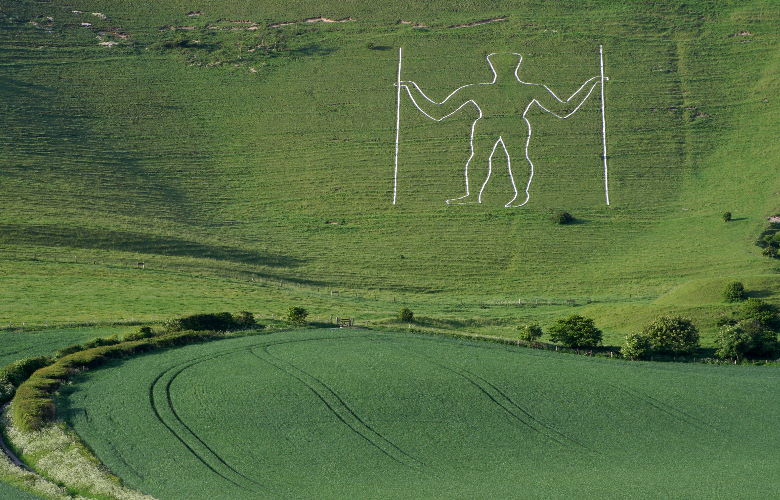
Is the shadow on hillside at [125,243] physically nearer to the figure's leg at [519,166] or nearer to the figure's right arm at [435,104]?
the figure's leg at [519,166]

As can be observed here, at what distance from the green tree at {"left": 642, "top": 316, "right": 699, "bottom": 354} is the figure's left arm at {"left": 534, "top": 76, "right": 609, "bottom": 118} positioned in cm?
5765

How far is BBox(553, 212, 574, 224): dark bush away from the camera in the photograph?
4149 inches

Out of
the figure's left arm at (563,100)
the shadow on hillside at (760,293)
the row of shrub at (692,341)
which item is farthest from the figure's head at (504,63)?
the row of shrub at (692,341)

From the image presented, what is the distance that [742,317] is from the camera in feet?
238

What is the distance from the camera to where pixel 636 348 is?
219 feet

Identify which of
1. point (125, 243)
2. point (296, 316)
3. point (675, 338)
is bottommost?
point (675, 338)

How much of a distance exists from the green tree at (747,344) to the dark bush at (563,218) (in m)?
39.3

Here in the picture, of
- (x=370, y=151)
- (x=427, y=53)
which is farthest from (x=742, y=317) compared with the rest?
(x=427, y=53)

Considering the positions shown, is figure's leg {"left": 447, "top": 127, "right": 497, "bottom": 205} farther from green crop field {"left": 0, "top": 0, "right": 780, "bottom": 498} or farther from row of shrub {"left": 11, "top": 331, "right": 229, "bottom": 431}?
row of shrub {"left": 11, "top": 331, "right": 229, "bottom": 431}

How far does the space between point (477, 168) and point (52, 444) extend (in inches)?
3009

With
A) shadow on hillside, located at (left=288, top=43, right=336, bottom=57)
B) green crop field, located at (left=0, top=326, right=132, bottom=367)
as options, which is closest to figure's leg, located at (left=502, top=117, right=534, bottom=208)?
shadow on hillside, located at (left=288, top=43, right=336, bottom=57)

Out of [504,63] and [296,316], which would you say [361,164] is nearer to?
[504,63]

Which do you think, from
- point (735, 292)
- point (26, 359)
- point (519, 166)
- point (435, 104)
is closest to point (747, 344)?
point (735, 292)

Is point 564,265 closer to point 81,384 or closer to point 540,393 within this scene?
point 540,393
